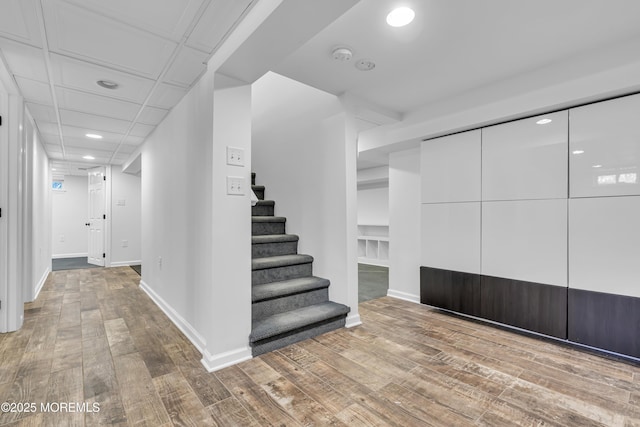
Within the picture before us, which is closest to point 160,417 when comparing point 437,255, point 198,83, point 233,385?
point 233,385

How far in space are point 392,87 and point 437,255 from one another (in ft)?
6.25

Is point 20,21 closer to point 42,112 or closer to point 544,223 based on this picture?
point 42,112

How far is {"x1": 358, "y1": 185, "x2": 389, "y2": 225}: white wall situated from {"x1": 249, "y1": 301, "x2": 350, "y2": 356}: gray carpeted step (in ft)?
14.7

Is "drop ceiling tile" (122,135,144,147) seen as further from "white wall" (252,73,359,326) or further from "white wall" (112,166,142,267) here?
"white wall" (112,166,142,267)

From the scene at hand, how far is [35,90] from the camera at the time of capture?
8.93 ft

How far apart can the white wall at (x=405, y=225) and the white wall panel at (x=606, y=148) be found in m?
1.63

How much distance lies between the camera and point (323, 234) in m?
3.14

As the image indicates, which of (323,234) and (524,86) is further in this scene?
(323,234)

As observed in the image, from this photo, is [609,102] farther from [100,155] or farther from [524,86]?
[100,155]

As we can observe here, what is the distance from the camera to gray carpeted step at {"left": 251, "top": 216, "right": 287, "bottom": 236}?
11.4ft

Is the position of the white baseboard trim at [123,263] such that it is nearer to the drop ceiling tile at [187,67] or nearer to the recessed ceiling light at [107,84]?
the recessed ceiling light at [107,84]

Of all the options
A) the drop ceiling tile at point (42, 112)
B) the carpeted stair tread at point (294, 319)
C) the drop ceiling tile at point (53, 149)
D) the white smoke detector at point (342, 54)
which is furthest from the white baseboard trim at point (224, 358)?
the drop ceiling tile at point (53, 149)

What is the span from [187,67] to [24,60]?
1154mm

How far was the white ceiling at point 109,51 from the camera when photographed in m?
1.68
